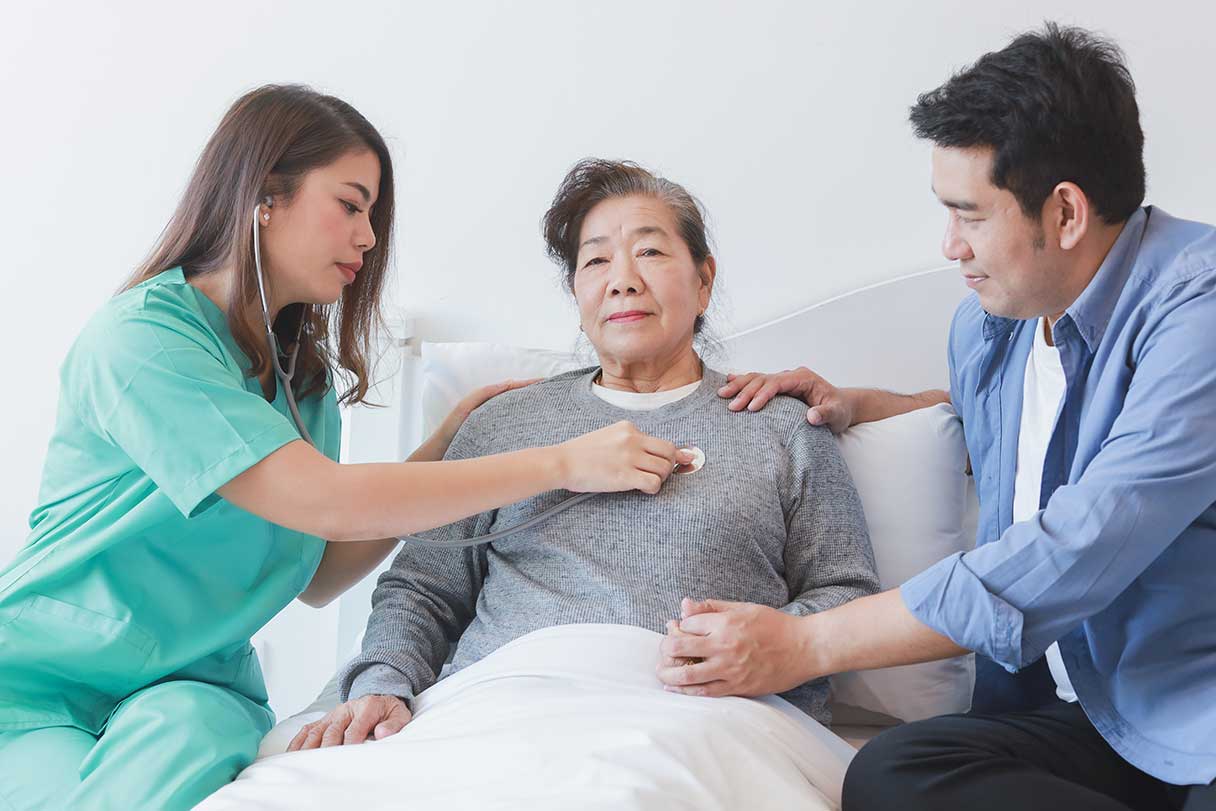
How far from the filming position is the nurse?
4.13 ft

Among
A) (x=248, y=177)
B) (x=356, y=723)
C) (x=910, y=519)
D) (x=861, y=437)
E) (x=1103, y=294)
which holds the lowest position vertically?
(x=356, y=723)

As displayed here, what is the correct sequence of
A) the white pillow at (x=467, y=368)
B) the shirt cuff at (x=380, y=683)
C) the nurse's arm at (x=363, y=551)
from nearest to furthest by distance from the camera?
the shirt cuff at (x=380, y=683) → the nurse's arm at (x=363, y=551) → the white pillow at (x=467, y=368)

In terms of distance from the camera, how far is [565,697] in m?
1.22

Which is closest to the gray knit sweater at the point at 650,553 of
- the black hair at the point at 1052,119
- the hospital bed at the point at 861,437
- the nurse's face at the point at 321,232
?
the hospital bed at the point at 861,437

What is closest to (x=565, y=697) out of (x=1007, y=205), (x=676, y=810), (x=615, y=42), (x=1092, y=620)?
(x=676, y=810)

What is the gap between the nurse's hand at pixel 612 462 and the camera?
141cm

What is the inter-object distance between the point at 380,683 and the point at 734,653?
443 mm

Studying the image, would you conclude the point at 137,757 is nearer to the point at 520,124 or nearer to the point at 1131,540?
the point at 1131,540

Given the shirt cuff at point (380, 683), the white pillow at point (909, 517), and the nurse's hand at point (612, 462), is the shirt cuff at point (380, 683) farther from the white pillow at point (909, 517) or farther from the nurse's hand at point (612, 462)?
the white pillow at point (909, 517)

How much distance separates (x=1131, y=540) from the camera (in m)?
1.14

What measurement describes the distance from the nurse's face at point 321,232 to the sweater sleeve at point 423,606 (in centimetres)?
32

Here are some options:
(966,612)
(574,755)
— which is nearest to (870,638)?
(966,612)

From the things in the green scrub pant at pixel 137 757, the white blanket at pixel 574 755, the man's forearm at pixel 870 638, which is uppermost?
the man's forearm at pixel 870 638

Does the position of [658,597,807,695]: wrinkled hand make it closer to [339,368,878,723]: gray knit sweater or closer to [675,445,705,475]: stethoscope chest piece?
[339,368,878,723]: gray knit sweater
